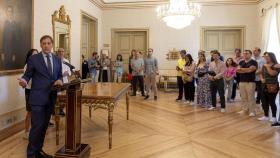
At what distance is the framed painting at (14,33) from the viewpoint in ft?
15.1

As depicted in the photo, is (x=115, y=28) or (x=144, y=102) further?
(x=115, y=28)

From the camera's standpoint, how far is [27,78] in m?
2.98

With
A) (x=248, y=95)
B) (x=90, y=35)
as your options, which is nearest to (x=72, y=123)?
(x=248, y=95)

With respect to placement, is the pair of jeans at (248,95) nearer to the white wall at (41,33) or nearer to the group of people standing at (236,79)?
the group of people standing at (236,79)

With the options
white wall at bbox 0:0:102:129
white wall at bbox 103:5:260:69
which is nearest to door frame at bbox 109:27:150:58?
white wall at bbox 103:5:260:69

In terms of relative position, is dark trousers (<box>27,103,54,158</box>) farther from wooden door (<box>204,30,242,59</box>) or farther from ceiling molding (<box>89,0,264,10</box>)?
wooden door (<box>204,30,242,59</box>)

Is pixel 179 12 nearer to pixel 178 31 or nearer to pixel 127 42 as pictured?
pixel 178 31

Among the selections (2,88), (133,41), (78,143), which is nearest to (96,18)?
(133,41)

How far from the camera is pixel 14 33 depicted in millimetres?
4922

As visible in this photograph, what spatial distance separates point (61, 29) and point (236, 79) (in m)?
5.29

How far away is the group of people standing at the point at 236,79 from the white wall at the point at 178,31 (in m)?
2.95

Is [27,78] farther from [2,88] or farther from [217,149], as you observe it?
[217,149]

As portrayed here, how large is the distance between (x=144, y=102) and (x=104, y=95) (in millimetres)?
4090

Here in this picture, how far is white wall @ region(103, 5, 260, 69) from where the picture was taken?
34.3 ft
